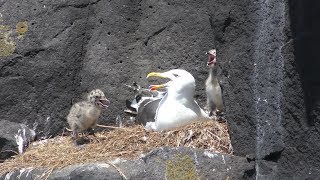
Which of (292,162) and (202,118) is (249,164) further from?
(202,118)

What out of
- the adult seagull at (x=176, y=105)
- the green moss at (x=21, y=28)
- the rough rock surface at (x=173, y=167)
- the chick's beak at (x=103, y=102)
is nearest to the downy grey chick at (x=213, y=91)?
the adult seagull at (x=176, y=105)

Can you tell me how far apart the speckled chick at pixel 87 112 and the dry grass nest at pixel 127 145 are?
0.16 meters

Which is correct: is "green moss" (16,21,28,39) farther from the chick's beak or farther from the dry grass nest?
the dry grass nest

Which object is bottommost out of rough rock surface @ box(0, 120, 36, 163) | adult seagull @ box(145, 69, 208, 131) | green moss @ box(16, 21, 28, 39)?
rough rock surface @ box(0, 120, 36, 163)

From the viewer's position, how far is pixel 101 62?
25.1 ft

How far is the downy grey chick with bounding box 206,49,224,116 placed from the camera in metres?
6.95

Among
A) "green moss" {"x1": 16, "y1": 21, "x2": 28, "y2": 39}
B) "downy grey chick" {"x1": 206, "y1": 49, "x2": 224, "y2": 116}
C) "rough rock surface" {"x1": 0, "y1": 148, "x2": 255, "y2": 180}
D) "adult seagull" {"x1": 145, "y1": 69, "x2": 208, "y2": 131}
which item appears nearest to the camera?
"rough rock surface" {"x1": 0, "y1": 148, "x2": 255, "y2": 180}

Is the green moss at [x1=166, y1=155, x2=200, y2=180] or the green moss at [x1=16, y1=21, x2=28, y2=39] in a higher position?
the green moss at [x1=16, y1=21, x2=28, y2=39]

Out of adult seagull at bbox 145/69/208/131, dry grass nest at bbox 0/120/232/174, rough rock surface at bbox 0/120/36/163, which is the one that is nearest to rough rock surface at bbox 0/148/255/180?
dry grass nest at bbox 0/120/232/174

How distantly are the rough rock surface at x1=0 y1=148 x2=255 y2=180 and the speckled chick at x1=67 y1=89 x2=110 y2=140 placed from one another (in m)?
1.10

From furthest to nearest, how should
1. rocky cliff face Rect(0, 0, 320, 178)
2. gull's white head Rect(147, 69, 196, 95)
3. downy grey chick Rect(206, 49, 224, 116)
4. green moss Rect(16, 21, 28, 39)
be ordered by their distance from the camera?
green moss Rect(16, 21, 28, 39), rocky cliff face Rect(0, 0, 320, 178), downy grey chick Rect(206, 49, 224, 116), gull's white head Rect(147, 69, 196, 95)

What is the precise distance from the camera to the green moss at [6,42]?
7643 mm

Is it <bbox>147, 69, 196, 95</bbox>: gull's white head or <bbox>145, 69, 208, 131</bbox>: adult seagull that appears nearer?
<bbox>145, 69, 208, 131</bbox>: adult seagull

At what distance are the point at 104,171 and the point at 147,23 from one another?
7.31 feet
